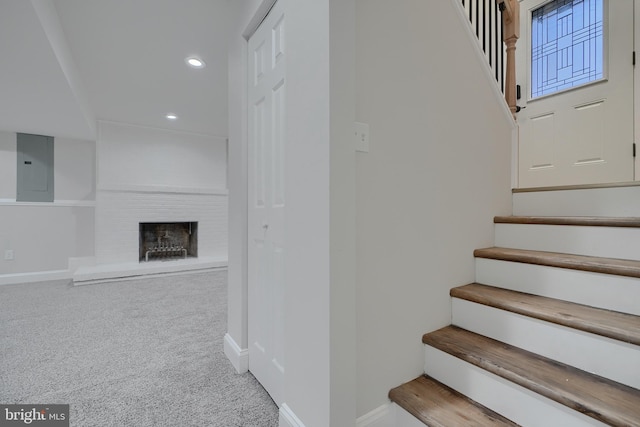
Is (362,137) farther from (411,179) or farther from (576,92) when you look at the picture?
(576,92)

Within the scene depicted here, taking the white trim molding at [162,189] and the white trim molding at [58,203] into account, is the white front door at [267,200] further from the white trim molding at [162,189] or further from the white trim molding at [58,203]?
the white trim molding at [58,203]

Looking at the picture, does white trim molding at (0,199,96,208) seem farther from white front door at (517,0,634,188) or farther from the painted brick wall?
white front door at (517,0,634,188)

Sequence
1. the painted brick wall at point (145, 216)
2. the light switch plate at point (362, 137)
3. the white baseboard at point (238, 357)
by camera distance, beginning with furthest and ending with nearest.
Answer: the painted brick wall at point (145, 216)
the white baseboard at point (238, 357)
the light switch plate at point (362, 137)

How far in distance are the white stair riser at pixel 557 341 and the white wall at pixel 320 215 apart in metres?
0.74

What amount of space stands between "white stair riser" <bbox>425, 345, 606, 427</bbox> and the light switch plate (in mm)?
977

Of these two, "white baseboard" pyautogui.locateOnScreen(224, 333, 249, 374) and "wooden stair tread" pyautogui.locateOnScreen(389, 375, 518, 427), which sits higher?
"wooden stair tread" pyautogui.locateOnScreen(389, 375, 518, 427)

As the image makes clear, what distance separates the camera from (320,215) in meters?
1.02

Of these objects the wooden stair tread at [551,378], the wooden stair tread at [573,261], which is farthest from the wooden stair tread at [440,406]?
the wooden stair tread at [573,261]

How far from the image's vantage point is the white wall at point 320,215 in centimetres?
98

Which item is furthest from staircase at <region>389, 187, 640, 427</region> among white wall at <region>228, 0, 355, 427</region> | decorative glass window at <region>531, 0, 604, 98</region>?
decorative glass window at <region>531, 0, 604, 98</region>

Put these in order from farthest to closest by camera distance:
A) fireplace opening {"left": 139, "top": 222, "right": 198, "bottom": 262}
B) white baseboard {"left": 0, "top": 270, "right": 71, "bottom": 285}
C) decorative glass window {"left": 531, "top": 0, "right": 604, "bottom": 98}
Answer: fireplace opening {"left": 139, "top": 222, "right": 198, "bottom": 262}, white baseboard {"left": 0, "top": 270, "right": 71, "bottom": 285}, decorative glass window {"left": 531, "top": 0, "right": 604, "bottom": 98}

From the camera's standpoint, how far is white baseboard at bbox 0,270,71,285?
159 inches

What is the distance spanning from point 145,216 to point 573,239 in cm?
556

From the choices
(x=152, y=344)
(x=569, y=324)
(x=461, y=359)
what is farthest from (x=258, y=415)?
(x=569, y=324)
